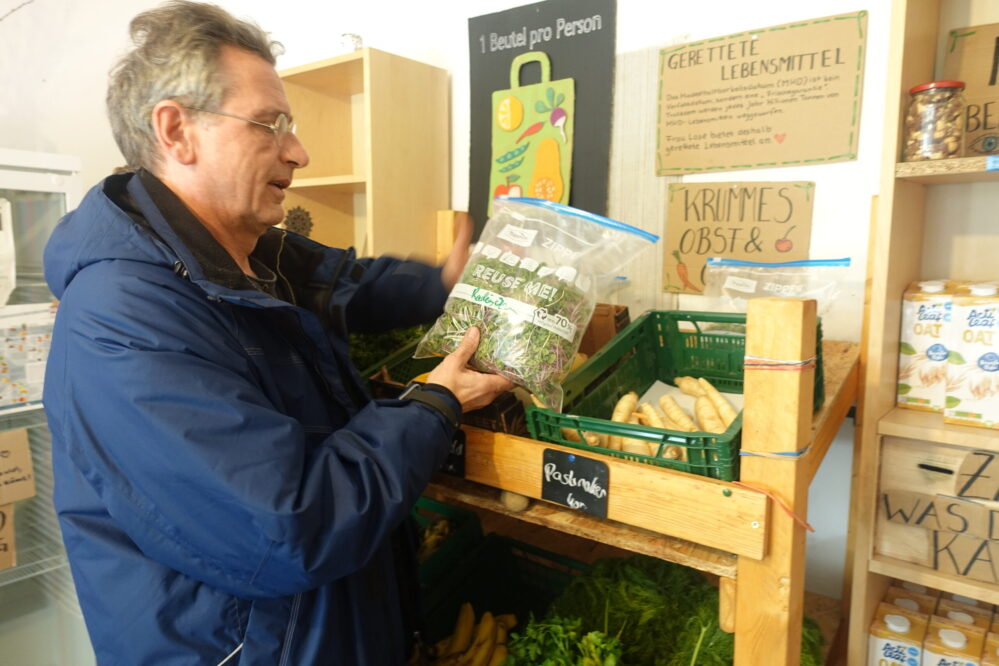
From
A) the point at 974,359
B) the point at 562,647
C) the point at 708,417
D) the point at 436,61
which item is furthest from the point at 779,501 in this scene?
the point at 436,61

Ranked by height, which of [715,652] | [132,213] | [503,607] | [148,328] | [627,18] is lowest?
[503,607]

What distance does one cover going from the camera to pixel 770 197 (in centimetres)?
147

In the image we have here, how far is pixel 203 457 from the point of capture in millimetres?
705

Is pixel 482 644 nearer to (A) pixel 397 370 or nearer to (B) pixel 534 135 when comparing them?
(A) pixel 397 370

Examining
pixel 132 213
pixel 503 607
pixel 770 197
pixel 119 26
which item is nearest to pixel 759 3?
pixel 770 197

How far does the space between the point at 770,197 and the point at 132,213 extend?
130cm

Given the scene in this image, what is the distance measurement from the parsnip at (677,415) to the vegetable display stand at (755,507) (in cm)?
18

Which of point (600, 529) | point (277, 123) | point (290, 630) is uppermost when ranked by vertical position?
point (277, 123)

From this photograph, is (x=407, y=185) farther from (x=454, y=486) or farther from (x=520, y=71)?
(x=454, y=486)

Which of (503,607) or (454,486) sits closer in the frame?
(454,486)

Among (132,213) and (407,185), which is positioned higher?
(407,185)

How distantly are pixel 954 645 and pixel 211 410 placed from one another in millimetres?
1373

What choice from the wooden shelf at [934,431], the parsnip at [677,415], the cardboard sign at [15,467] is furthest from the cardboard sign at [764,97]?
the cardboard sign at [15,467]

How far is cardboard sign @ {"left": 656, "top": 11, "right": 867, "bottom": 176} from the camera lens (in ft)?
4.46
